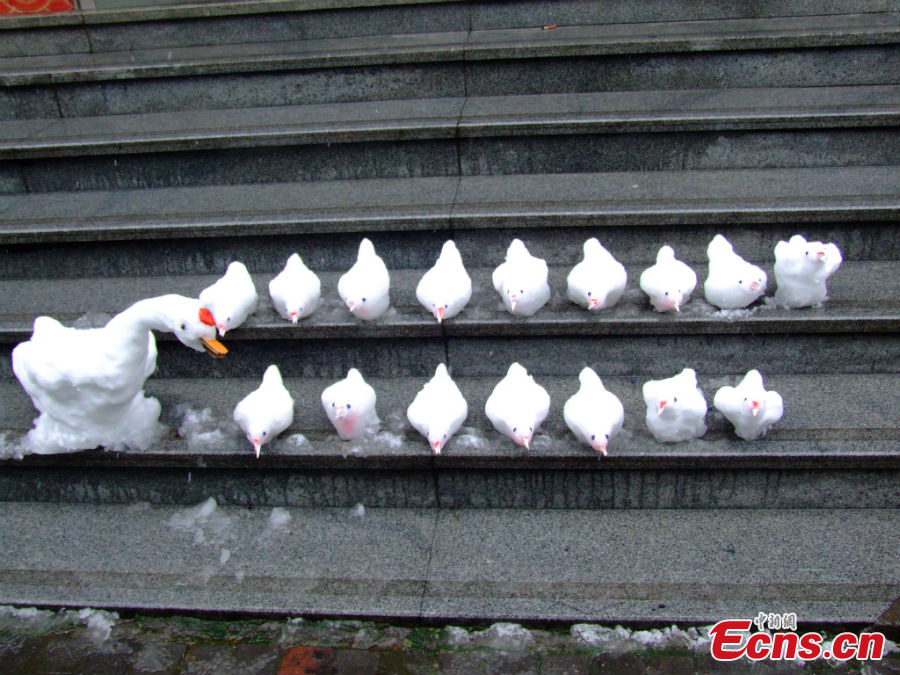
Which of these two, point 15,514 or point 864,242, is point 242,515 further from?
point 864,242

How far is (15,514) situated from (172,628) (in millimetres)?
1018

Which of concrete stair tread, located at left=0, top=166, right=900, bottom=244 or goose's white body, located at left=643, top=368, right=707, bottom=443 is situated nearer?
goose's white body, located at left=643, top=368, right=707, bottom=443

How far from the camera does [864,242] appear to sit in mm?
3662

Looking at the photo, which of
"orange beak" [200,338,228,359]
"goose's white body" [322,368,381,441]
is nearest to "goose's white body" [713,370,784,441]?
"goose's white body" [322,368,381,441]

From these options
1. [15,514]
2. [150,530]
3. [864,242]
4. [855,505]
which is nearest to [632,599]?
[855,505]

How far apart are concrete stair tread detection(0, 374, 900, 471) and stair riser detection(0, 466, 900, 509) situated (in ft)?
0.22

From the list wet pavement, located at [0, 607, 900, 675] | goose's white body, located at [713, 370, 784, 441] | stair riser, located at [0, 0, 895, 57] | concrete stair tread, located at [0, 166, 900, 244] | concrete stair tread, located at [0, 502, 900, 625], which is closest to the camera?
wet pavement, located at [0, 607, 900, 675]

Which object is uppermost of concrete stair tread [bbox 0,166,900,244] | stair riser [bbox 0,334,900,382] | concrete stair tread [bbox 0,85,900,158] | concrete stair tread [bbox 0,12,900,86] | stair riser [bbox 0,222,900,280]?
concrete stair tread [bbox 0,12,900,86]

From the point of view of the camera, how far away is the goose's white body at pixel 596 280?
127 inches

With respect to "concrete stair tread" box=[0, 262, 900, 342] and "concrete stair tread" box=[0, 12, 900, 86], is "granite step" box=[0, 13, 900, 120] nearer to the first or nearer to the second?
"concrete stair tread" box=[0, 12, 900, 86]

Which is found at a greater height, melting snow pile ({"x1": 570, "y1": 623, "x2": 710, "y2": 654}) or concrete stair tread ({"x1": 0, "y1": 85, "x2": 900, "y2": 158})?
concrete stair tread ({"x1": 0, "y1": 85, "x2": 900, "y2": 158})

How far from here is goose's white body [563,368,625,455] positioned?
285 centimetres

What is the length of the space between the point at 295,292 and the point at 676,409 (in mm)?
1655

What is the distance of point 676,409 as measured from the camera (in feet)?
9.45
